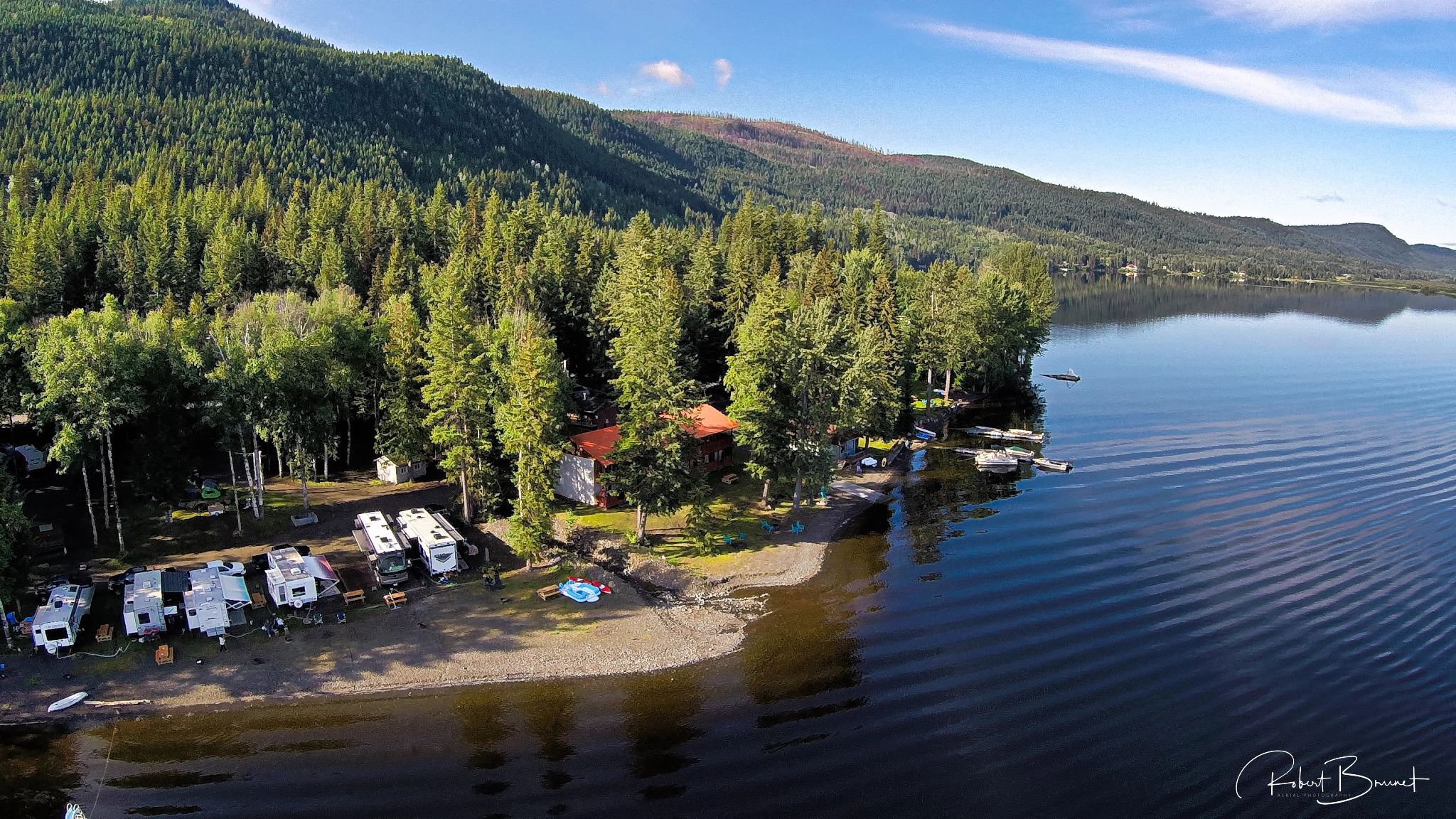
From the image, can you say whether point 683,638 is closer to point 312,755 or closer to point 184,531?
point 312,755

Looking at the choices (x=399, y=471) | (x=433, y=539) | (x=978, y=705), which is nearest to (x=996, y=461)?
(x=978, y=705)

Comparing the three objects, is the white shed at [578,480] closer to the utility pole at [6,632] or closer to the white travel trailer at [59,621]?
the white travel trailer at [59,621]

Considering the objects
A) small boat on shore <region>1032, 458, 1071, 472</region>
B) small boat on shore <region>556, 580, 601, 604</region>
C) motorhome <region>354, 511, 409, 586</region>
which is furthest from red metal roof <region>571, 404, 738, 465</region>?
small boat on shore <region>1032, 458, 1071, 472</region>

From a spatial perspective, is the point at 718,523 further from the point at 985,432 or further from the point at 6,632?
Result: the point at 985,432

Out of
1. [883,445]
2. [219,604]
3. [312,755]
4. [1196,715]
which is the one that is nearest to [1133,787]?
[1196,715]

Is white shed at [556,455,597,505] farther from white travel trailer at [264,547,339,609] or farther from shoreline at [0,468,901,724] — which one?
white travel trailer at [264,547,339,609]
